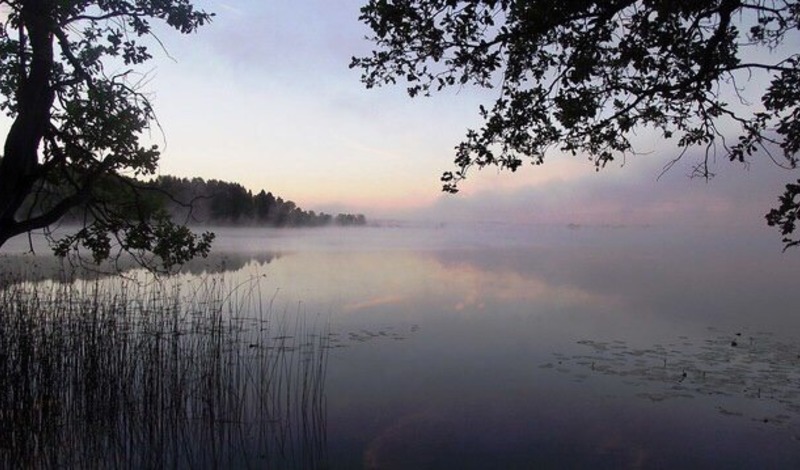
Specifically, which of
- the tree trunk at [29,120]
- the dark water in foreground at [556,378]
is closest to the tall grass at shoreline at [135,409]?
the dark water in foreground at [556,378]

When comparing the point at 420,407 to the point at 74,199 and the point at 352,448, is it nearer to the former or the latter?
the point at 352,448

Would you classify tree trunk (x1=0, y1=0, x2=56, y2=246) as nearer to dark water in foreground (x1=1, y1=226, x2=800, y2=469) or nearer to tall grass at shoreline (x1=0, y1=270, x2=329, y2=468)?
tall grass at shoreline (x1=0, y1=270, x2=329, y2=468)

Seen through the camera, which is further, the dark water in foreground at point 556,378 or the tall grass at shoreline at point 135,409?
the dark water in foreground at point 556,378

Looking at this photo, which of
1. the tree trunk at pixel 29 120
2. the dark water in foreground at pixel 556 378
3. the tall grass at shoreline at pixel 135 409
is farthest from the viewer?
the dark water in foreground at pixel 556 378

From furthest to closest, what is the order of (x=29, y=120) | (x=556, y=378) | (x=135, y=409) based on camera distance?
(x=556, y=378)
(x=135, y=409)
(x=29, y=120)

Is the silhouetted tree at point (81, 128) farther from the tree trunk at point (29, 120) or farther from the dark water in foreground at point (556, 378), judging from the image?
the dark water in foreground at point (556, 378)

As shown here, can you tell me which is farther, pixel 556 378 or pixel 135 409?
pixel 556 378

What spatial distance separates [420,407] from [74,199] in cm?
531

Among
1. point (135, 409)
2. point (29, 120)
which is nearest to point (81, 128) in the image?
point (29, 120)

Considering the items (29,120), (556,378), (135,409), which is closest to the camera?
(29,120)

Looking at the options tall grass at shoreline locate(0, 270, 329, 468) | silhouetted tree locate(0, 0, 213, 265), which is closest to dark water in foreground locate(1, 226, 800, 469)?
tall grass at shoreline locate(0, 270, 329, 468)

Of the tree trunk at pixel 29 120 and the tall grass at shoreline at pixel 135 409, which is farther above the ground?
the tree trunk at pixel 29 120

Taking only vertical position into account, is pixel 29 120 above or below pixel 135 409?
above

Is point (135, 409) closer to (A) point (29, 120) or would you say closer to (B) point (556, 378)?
(A) point (29, 120)
